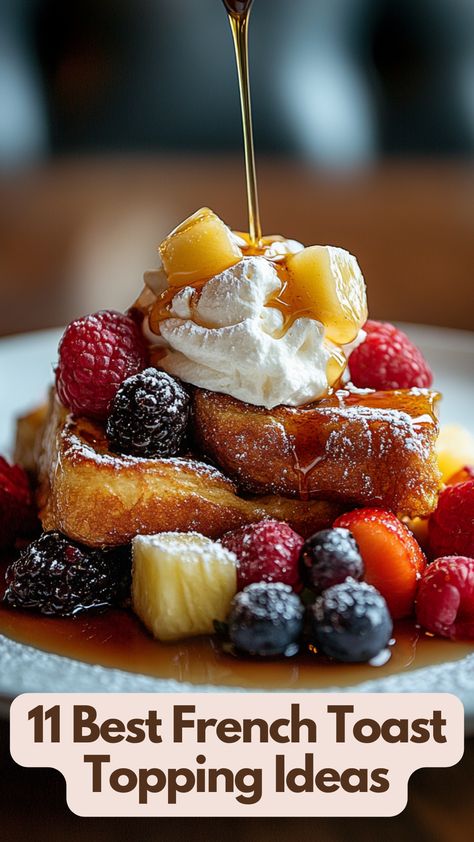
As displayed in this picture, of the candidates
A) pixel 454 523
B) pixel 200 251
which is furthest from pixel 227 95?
pixel 454 523

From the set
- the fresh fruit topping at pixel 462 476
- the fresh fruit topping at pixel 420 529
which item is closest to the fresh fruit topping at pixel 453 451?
the fresh fruit topping at pixel 462 476

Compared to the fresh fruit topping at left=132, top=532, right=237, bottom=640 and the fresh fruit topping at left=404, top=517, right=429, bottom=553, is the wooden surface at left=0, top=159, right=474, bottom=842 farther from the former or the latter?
the fresh fruit topping at left=132, top=532, right=237, bottom=640

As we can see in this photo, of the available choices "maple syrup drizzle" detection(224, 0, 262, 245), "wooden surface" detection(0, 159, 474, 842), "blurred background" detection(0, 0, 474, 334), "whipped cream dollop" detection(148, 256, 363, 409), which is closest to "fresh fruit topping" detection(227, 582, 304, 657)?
"whipped cream dollop" detection(148, 256, 363, 409)

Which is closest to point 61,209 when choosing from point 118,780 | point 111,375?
point 111,375

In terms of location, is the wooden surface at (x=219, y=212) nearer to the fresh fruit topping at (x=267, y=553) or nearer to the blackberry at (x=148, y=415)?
the blackberry at (x=148, y=415)

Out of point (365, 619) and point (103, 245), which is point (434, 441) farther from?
point (103, 245)
